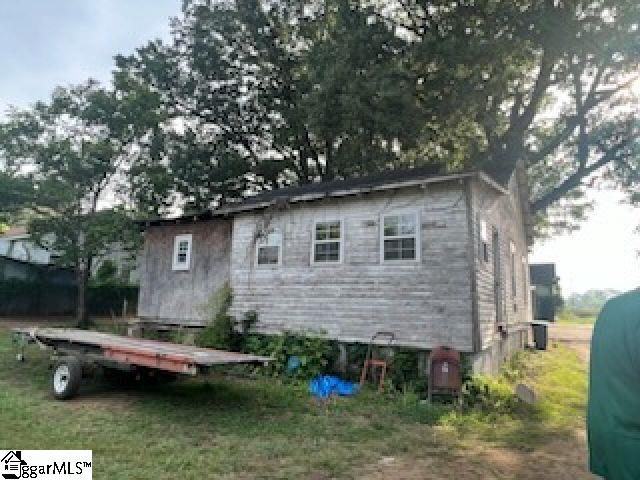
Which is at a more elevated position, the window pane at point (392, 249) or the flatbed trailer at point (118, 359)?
the window pane at point (392, 249)

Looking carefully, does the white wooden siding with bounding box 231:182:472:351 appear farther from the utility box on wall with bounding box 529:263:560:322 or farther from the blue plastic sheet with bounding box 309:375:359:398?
the utility box on wall with bounding box 529:263:560:322

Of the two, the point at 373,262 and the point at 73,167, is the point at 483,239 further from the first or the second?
the point at 73,167

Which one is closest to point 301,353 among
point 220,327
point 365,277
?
point 365,277

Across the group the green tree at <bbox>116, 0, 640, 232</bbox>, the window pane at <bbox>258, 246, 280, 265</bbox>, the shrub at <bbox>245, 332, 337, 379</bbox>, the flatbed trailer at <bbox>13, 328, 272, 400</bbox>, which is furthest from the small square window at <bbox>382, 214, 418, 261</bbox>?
the green tree at <bbox>116, 0, 640, 232</bbox>

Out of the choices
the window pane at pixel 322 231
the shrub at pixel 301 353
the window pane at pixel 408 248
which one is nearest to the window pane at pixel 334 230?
the window pane at pixel 322 231

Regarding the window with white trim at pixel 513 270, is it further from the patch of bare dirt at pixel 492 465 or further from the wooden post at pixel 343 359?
the patch of bare dirt at pixel 492 465

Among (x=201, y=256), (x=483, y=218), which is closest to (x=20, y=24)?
(x=201, y=256)

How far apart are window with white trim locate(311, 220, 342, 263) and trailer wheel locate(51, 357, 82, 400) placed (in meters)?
Result: 6.07

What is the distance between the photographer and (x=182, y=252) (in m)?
16.4

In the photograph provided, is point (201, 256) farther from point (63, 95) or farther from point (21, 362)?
point (63, 95)

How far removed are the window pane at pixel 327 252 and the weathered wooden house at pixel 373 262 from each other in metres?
0.03

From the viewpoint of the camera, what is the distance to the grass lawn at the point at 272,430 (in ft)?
18.7

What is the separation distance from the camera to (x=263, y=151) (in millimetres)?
29031

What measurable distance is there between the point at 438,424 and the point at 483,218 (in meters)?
5.44
